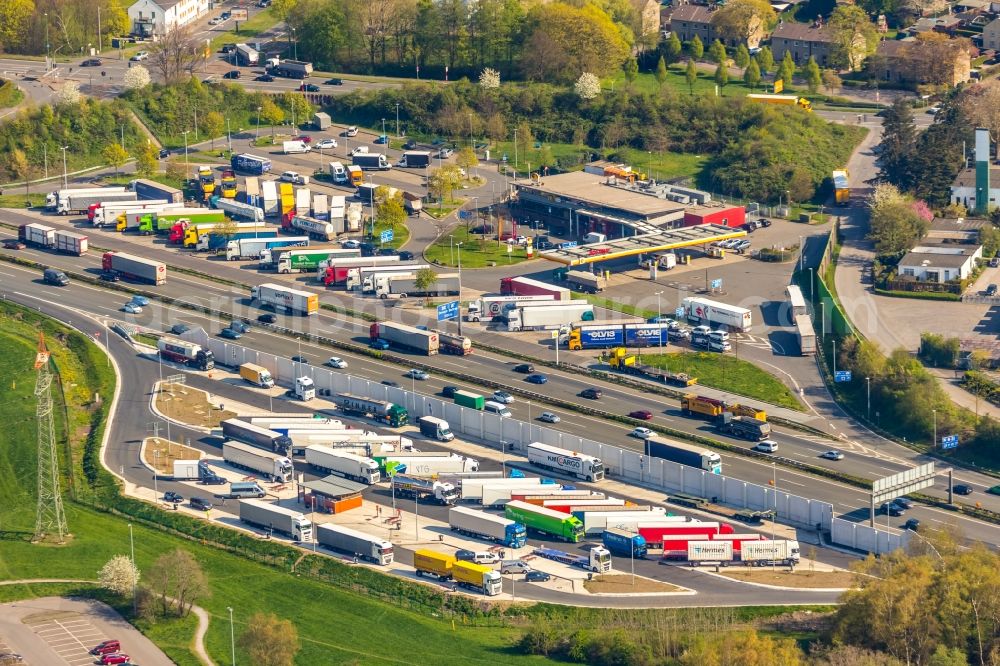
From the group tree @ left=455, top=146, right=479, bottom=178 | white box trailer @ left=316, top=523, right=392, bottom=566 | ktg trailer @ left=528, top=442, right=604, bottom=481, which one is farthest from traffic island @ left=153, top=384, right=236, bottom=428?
tree @ left=455, top=146, right=479, bottom=178

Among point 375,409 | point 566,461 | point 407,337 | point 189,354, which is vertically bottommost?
point 566,461

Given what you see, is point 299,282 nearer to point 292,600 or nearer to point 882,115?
point 292,600

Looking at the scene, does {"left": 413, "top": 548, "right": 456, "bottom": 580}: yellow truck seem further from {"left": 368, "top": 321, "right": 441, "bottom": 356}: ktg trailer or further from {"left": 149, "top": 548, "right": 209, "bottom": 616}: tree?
{"left": 368, "top": 321, "right": 441, "bottom": 356}: ktg trailer

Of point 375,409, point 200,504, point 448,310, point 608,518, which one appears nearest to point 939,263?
point 448,310

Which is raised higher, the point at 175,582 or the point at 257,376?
the point at 257,376

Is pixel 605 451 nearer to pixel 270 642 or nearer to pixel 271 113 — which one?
pixel 270 642

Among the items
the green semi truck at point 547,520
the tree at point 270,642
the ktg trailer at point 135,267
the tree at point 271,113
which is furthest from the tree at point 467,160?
the tree at point 270,642

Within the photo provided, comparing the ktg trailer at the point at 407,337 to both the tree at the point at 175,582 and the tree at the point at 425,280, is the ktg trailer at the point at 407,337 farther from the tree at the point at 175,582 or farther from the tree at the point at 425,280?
the tree at the point at 175,582
